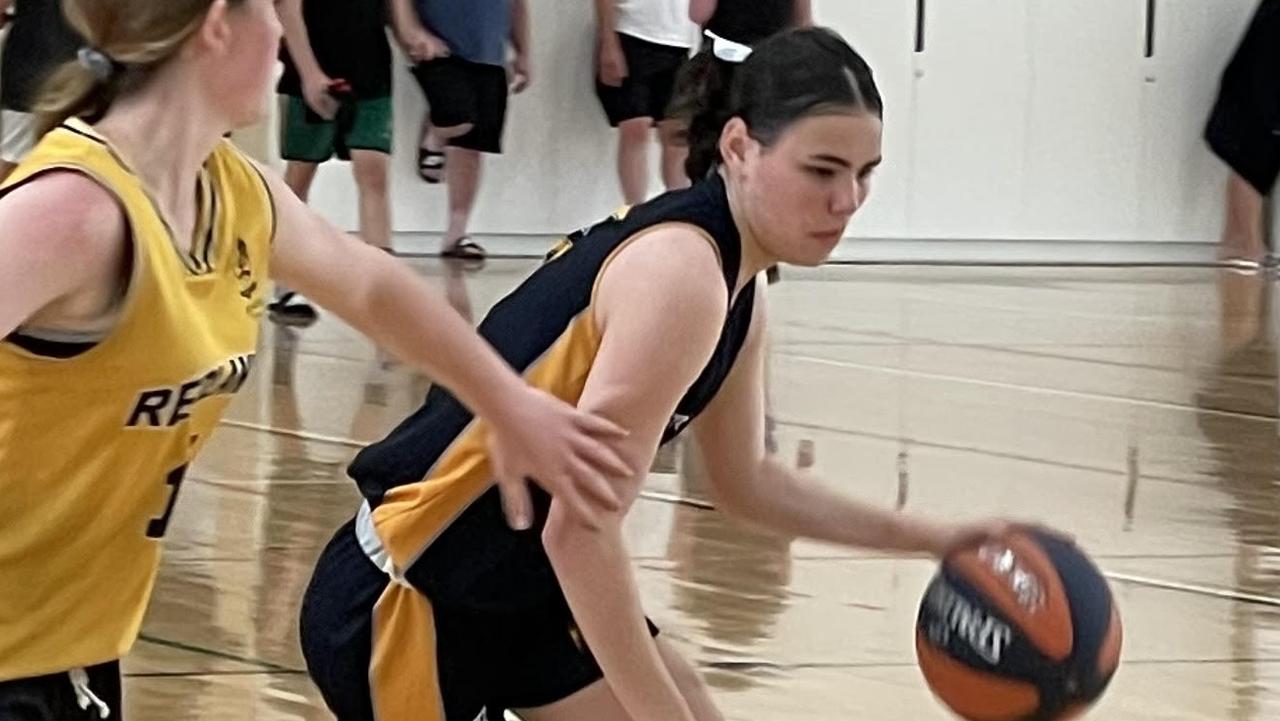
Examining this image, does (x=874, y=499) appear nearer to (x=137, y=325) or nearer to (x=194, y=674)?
(x=194, y=674)

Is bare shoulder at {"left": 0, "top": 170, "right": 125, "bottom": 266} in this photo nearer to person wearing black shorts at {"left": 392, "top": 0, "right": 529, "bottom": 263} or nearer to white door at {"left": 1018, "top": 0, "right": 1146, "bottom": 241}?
person wearing black shorts at {"left": 392, "top": 0, "right": 529, "bottom": 263}

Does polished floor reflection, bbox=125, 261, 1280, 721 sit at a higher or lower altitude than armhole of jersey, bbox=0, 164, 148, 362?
lower

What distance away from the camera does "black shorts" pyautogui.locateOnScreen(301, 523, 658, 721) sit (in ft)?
9.02

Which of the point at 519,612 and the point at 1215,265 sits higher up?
the point at 519,612

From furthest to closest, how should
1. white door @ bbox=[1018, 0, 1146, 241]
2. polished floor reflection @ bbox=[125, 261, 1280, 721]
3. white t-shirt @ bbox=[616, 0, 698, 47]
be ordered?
white door @ bbox=[1018, 0, 1146, 241]
white t-shirt @ bbox=[616, 0, 698, 47]
polished floor reflection @ bbox=[125, 261, 1280, 721]

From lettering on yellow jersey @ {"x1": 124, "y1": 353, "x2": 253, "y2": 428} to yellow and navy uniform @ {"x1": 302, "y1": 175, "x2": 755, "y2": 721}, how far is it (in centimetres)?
52

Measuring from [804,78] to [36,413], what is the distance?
Answer: 40.9 inches

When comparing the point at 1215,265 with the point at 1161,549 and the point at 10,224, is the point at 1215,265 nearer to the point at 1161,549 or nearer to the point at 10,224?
the point at 1161,549

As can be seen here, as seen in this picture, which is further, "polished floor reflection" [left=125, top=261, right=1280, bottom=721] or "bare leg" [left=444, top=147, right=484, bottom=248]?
"bare leg" [left=444, top=147, right=484, bottom=248]

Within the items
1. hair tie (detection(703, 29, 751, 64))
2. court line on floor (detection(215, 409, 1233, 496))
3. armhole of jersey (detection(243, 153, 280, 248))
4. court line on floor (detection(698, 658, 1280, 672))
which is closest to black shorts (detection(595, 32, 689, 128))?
court line on floor (detection(215, 409, 1233, 496))

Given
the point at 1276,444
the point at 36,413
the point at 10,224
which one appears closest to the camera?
the point at 10,224

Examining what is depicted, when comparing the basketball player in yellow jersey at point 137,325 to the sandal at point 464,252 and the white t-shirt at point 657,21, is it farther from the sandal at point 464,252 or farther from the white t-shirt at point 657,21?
the sandal at point 464,252

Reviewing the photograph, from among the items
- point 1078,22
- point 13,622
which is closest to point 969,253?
point 1078,22

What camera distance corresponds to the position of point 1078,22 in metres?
12.7
